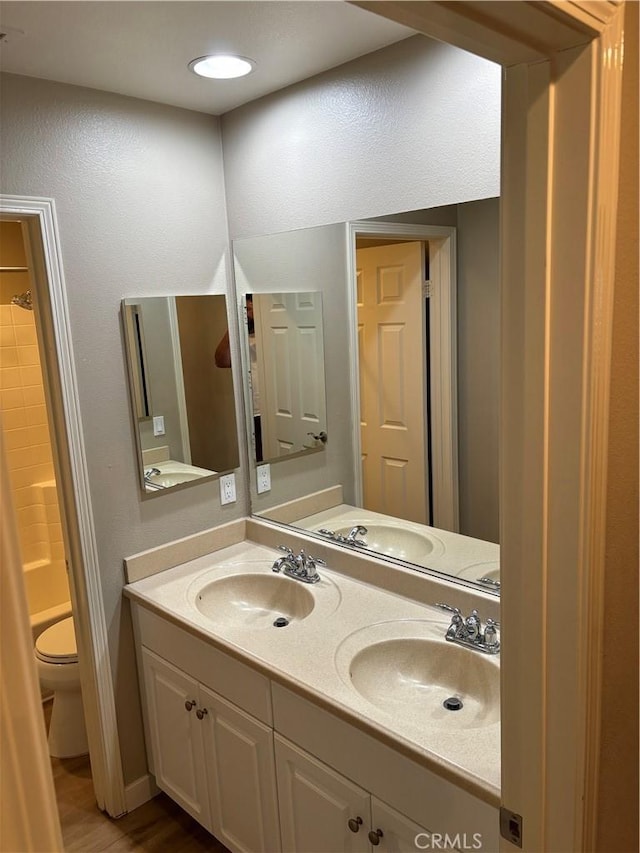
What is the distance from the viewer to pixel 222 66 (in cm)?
188

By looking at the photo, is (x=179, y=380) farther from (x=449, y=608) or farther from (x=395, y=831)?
(x=395, y=831)

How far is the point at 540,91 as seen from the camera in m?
0.82

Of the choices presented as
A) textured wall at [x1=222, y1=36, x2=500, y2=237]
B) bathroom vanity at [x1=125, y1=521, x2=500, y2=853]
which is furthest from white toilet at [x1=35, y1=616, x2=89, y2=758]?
textured wall at [x1=222, y1=36, x2=500, y2=237]

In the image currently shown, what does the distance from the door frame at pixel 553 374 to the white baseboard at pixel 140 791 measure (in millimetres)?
1832

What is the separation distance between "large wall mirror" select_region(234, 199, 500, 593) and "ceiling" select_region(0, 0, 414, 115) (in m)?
0.48

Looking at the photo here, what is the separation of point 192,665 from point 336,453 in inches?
33.2

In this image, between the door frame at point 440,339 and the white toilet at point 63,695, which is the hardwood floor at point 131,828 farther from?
the door frame at point 440,339

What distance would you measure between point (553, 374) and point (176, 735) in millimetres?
1928

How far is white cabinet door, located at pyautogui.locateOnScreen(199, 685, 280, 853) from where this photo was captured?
1853 mm

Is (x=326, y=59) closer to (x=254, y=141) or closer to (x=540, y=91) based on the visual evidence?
(x=254, y=141)

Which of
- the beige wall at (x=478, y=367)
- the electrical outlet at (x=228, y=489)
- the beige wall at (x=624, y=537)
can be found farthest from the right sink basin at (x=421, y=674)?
the electrical outlet at (x=228, y=489)

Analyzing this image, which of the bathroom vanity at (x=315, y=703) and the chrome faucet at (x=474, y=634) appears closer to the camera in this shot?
the bathroom vanity at (x=315, y=703)

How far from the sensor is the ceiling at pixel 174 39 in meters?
1.52

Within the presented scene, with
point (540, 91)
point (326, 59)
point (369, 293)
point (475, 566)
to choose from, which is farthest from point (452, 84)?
point (475, 566)
